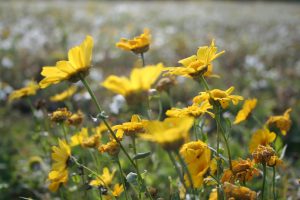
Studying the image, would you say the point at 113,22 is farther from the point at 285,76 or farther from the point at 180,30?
the point at 285,76

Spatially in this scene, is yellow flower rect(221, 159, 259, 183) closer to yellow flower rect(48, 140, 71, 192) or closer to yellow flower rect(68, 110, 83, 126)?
yellow flower rect(48, 140, 71, 192)

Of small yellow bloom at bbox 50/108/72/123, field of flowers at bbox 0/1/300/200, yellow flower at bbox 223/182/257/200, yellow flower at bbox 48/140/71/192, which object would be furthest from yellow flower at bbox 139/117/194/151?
small yellow bloom at bbox 50/108/72/123

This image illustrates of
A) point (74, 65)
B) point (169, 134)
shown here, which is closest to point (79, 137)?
point (74, 65)

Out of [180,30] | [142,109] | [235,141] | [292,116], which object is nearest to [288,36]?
Result: [180,30]

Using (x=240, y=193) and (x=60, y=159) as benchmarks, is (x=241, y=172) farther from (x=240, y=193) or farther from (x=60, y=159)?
(x=60, y=159)

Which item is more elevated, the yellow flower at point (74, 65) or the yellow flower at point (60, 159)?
the yellow flower at point (74, 65)

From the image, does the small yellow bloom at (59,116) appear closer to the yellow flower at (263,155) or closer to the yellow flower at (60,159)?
the yellow flower at (60,159)

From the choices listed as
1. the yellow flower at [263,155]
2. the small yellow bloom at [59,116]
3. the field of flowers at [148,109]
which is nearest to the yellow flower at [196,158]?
the field of flowers at [148,109]
